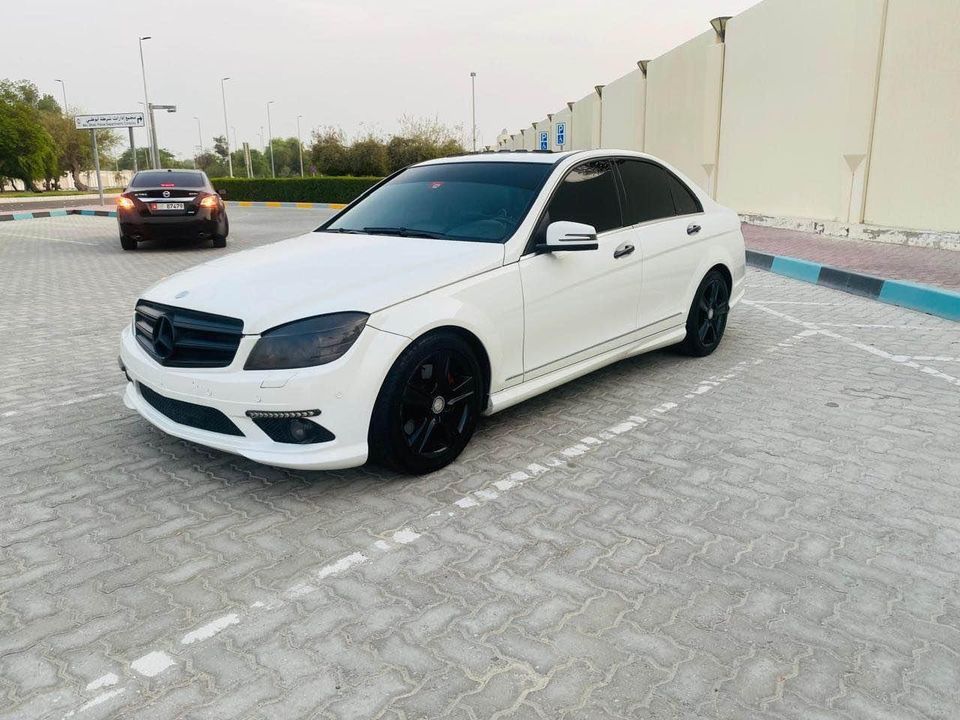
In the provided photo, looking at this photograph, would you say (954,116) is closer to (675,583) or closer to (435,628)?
(675,583)

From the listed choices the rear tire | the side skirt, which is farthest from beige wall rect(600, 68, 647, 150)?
the side skirt

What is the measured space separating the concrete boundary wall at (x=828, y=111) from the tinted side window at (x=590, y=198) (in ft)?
30.0

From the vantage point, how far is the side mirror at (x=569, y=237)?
13.8 feet

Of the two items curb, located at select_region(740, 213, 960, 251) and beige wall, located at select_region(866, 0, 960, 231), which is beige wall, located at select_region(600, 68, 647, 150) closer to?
curb, located at select_region(740, 213, 960, 251)

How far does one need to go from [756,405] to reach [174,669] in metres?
3.74

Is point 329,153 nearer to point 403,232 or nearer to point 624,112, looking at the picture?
point 624,112

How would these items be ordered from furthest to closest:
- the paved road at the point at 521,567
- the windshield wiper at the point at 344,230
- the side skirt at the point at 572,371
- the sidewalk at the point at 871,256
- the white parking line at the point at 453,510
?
1. the sidewalk at the point at 871,256
2. the windshield wiper at the point at 344,230
3. the side skirt at the point at 572,371
4. the white parking line at the point at 453,510
5. the paved road at the point at 521,567

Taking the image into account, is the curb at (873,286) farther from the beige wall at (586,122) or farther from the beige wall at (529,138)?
the beige wall at (529,138)

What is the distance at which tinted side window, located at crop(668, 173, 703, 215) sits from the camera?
5.58 metres

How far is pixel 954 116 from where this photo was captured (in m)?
11.5

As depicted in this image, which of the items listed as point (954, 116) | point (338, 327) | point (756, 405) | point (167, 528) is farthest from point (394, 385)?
point (954, 116)

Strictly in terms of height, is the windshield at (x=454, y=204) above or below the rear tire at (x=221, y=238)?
above

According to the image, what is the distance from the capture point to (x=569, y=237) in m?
4.21

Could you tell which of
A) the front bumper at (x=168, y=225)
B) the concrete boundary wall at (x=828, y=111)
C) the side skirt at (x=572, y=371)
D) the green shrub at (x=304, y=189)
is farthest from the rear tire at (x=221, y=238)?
the green shrub at (x=304, y=189)
